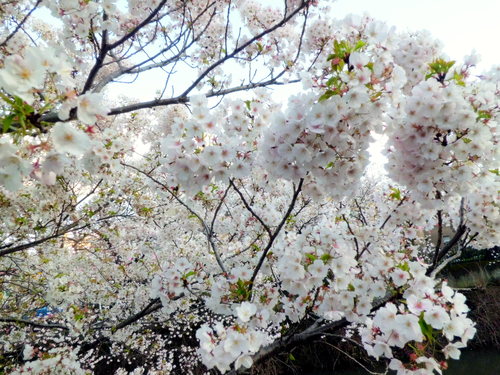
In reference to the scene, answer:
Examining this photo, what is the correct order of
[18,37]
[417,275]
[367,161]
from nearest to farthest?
[367,161] → [417,275] → [18,37]

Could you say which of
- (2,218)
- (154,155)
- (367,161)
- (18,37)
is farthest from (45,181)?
(154,155)

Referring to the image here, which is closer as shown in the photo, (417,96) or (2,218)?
(417,96)

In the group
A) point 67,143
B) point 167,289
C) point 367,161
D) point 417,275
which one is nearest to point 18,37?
A: point 167,289

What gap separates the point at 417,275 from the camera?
2391 mm

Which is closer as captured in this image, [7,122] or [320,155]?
[7,122]

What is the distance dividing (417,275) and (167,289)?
7.30 feet

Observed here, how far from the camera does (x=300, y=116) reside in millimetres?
1790

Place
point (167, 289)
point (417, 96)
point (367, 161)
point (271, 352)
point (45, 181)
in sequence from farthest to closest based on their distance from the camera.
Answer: point (167, 289), point (271, 352), point (367, 161), point (417, 96), point (45, 181)

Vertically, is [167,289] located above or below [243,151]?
below

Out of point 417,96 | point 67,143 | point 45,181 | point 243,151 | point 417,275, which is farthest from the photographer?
point 417,275

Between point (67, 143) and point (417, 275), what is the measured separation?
2429 millimetres

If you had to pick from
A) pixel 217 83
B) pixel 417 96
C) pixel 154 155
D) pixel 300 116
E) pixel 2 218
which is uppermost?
pixel 154 155

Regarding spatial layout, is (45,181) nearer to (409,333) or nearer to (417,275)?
(409,333)

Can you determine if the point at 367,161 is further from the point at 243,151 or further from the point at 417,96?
the point at 243,151
